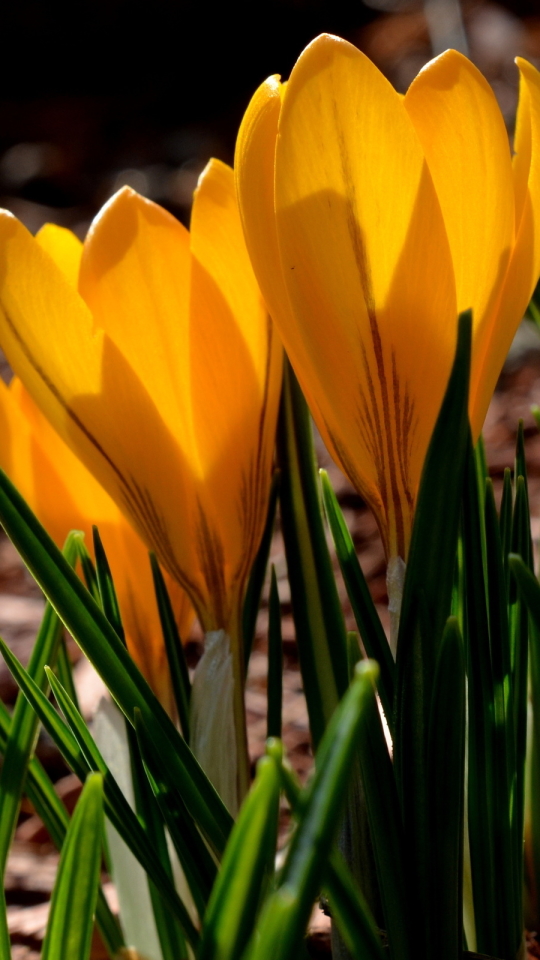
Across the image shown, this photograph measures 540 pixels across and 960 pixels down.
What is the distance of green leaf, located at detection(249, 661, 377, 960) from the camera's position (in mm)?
245

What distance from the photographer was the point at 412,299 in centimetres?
36

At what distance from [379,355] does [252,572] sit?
0.21 meters

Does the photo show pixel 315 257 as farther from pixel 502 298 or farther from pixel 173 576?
pixel 173 576

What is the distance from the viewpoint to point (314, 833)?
0.24 m

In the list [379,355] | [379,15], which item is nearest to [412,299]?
[379,355]

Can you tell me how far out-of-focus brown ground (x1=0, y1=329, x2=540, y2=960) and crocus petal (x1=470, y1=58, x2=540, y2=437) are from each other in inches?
14.8

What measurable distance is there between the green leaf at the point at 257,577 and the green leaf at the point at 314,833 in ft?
0.86

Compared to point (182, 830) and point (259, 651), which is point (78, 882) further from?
point (259, 651)

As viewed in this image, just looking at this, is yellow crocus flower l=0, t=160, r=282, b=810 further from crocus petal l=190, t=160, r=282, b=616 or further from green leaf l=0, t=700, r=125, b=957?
green leaf l=0, t=700, r=125, b=957

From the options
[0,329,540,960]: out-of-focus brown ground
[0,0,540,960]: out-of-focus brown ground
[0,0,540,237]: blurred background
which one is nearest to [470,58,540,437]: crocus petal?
[0,329,540,960]: out-of-focus brown ground

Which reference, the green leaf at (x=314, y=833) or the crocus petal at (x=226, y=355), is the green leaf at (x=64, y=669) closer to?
the crocus petal at (x=226, y=355)

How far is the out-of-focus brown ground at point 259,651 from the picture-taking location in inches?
33.8

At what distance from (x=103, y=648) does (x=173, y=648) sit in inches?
4.9

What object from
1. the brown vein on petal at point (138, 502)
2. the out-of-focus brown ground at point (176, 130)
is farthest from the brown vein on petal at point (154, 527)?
the out-of-focus brown ground at point (176, 130)
